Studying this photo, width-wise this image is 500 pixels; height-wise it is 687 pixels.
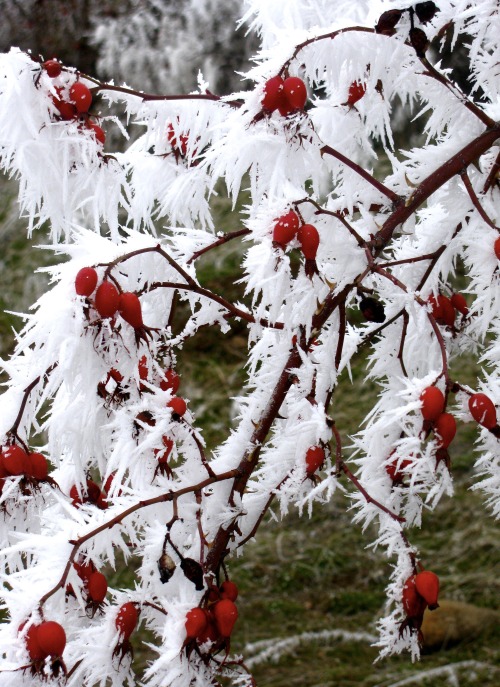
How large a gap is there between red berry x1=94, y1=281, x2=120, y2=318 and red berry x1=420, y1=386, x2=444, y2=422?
1.06 ft

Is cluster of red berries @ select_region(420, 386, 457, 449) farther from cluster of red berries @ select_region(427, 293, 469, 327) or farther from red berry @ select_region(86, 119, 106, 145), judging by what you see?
red berry @ select_region(86, 119, 106, 145)

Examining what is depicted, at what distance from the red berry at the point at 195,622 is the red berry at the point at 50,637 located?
126mm

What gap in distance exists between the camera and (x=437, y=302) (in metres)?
1.19

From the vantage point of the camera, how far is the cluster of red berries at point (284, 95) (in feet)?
2.85

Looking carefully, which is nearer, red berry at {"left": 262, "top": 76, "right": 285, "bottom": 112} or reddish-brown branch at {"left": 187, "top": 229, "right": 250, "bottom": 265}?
red berry at {"left": 262, "top": 76, "right": 285, "bottom": 112}

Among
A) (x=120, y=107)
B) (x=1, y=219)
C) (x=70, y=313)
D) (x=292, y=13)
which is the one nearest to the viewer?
(x=70, y=313)

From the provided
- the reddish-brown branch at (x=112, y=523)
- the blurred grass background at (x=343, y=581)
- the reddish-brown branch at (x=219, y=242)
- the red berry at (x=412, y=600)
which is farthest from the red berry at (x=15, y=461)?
the blurred grass background at (x=343, y=581)

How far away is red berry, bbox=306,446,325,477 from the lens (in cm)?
95

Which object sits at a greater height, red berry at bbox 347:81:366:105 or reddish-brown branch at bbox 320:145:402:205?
red berry at bbox 347:81:366:105

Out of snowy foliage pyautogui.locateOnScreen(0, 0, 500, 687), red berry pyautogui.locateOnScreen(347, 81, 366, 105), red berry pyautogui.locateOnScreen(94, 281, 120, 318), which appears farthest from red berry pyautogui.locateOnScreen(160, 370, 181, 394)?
red berry pyautogui.locateOnScreen(347, 81, 366, 105)

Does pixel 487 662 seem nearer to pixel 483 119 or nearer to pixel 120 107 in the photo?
pixel 483 119

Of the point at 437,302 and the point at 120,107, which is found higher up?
the point at 437,302

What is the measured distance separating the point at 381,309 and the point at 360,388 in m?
2.42

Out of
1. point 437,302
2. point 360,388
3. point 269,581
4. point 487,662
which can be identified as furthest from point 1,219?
point 437,302
